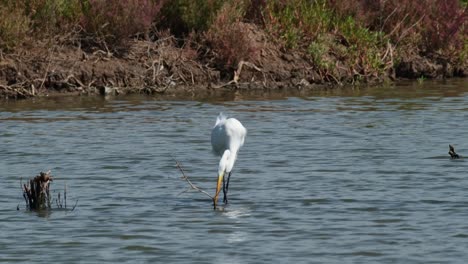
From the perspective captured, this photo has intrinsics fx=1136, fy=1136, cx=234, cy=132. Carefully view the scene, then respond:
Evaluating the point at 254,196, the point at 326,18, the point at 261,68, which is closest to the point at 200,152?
the point at 254,196

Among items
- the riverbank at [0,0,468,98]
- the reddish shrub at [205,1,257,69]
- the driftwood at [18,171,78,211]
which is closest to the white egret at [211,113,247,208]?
the driftwood at [18,171,78,211]

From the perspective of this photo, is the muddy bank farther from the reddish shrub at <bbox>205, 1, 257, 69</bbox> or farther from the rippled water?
the rippled water

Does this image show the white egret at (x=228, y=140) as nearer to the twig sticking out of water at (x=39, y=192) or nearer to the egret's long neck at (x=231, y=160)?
the egret's long neck at (x=231, y=160)

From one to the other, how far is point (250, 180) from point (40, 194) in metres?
3.07

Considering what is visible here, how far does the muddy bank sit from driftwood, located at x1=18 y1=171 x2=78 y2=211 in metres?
10.1

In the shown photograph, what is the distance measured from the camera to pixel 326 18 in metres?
25.6

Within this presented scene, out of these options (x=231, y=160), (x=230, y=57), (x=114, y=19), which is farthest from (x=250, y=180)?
(x=114, y=19)

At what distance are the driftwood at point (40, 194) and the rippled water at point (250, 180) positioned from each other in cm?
20

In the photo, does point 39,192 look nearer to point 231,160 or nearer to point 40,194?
point 40,194

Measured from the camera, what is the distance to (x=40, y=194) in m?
11.6

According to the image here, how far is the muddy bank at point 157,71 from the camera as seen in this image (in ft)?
71.7

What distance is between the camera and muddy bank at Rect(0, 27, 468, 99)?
21.9 metres

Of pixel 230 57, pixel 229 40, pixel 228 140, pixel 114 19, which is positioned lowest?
pixel 228 140

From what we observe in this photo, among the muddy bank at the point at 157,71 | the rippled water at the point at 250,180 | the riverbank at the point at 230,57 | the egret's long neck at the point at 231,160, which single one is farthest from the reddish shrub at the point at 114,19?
the egret's long neck at the point at 231,160
